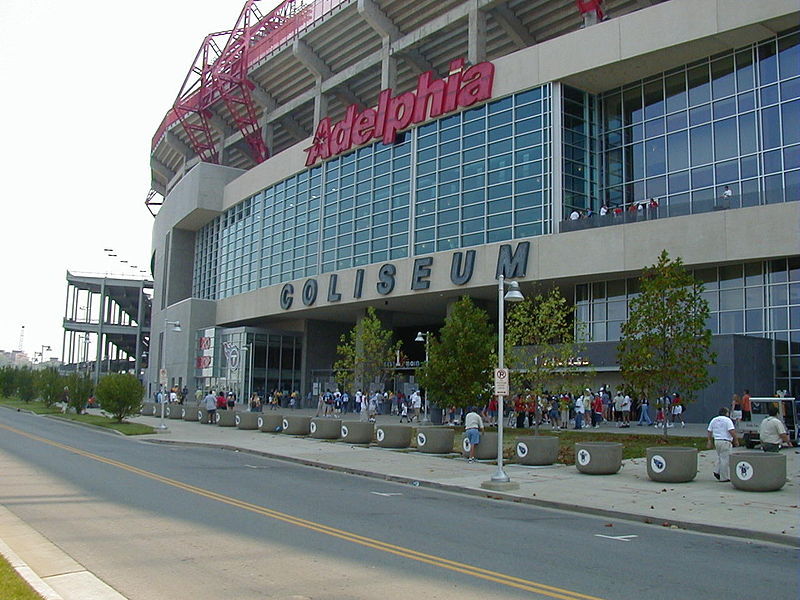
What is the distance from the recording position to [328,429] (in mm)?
29109

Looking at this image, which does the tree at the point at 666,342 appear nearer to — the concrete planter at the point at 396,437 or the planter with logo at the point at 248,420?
the concrete planter at the point at 396,437

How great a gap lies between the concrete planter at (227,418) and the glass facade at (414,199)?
47.4 ft

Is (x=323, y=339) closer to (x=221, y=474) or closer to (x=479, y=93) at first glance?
(x=479, y=93)

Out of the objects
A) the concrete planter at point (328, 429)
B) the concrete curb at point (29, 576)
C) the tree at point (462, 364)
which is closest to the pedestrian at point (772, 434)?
the tree at point (462, 364)

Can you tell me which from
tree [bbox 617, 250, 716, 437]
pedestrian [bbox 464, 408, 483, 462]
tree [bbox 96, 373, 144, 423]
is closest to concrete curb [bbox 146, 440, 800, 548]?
pedestrian [bbox 464, 408, 483, 462]

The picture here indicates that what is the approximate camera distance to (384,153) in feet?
155

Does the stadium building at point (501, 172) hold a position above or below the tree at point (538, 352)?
above

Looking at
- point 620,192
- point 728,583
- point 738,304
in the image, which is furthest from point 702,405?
point 728,583

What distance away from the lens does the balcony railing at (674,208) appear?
3127 centimetres

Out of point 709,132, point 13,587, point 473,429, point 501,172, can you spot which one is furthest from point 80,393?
point 13,587

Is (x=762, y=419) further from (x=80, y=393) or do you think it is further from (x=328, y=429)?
(x=80, y=393)

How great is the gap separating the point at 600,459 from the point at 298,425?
15717mm

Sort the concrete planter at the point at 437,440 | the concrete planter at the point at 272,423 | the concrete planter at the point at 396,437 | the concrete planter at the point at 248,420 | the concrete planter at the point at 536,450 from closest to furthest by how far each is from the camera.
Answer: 1. the concrete planter at the point at 536,450
2. the concrete planter at the point at 437,440
3. the concrete planter at the point at 396,437
4. the concrete planter at the point at 272,423
5. the concrete planter at the point at 248,420

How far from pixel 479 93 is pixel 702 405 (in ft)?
65.6
